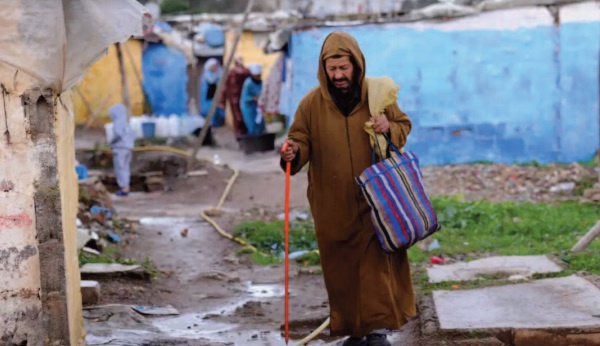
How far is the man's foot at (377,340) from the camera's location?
16.6ft

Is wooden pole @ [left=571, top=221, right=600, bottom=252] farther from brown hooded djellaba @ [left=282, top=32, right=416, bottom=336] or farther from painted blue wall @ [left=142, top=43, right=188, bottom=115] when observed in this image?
painted blue wall @ [left=142, top=43, right=188, bottom=115]

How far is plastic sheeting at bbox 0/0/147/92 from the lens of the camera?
166 inches

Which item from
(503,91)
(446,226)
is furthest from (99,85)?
(446,226)

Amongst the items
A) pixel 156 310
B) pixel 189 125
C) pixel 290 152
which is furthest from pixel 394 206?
pixel 189 125

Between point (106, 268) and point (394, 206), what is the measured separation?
12.5 feet

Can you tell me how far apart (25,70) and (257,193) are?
10.0 meters

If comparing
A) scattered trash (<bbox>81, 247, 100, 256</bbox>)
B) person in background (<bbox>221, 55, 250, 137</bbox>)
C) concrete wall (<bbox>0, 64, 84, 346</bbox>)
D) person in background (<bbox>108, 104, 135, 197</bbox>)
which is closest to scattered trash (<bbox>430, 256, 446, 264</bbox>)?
scattered trash (<bbox>81, 247, 100, 256</bbox>)

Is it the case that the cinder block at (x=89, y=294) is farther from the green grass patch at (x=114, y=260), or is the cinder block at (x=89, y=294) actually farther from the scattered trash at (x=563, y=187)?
the scattered trash at (x=563, y=187)

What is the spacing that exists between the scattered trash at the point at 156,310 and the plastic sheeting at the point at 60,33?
243 cm

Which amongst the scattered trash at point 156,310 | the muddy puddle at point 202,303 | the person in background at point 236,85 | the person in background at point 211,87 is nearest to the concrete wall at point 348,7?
the person in background at point 236,85

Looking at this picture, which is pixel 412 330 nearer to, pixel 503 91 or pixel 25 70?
pixel 25 70

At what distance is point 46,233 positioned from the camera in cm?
436

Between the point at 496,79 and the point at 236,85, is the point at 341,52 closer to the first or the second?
the point at 496,79

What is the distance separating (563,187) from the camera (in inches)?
488
